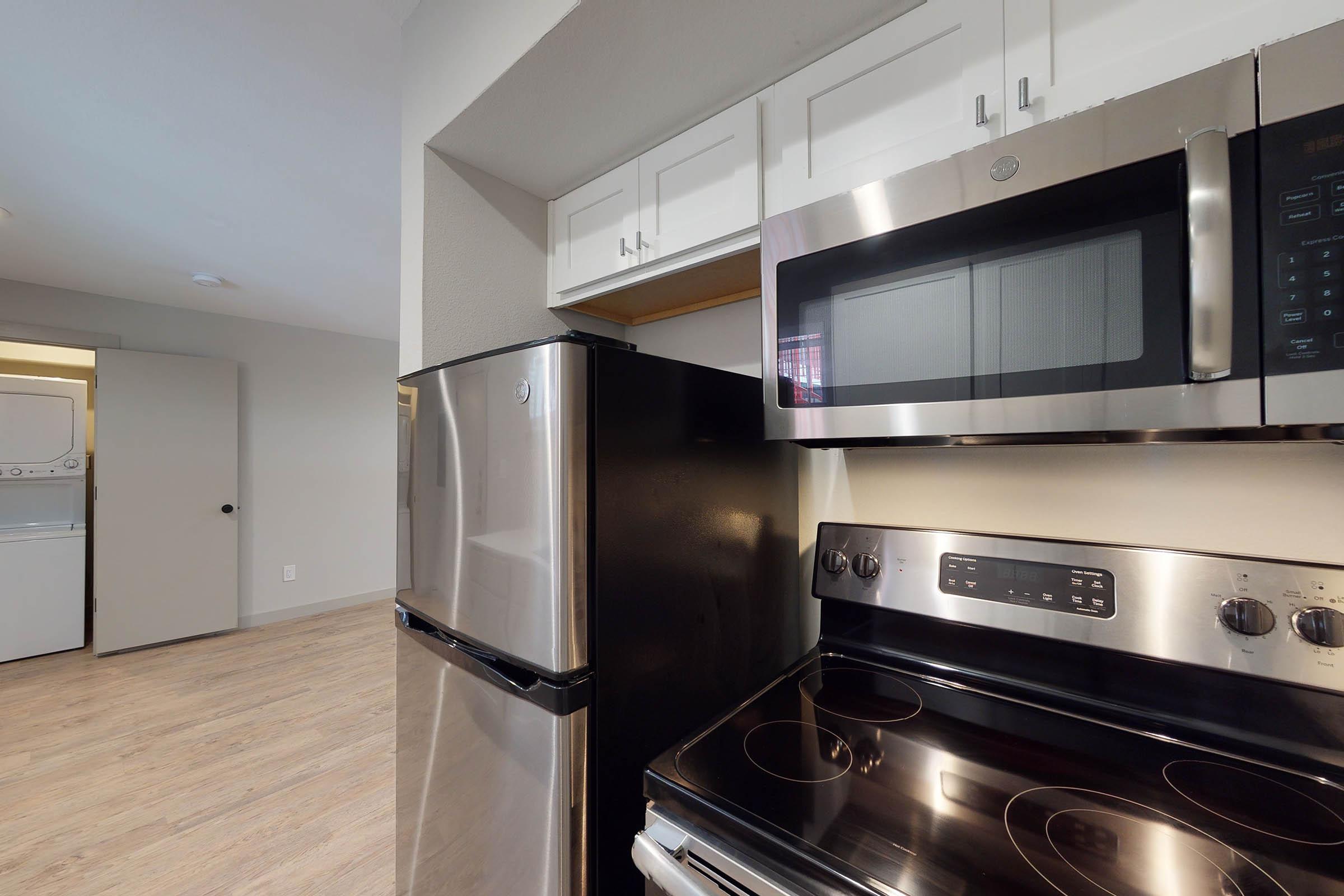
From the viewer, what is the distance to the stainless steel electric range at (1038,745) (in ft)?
1.81

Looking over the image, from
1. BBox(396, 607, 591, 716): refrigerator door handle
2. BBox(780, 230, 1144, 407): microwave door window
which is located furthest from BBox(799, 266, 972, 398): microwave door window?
BBox(396, 607, 591, 716): refrigerator door handle

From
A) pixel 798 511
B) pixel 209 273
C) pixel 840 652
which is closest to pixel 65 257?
pixel 209 273

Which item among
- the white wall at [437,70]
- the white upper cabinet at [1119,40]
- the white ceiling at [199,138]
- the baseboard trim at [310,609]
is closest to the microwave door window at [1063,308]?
the white upper cabinet at [1119,40]

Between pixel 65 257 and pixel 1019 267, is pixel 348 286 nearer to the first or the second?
pixel 65 257

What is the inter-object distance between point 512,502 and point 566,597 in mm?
196

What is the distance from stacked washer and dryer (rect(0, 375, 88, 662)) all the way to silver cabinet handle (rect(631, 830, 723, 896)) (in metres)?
5.14

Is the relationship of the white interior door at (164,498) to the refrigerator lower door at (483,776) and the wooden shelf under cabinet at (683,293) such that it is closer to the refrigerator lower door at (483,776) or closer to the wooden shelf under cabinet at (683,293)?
the refrigerator lower door at (483,776)

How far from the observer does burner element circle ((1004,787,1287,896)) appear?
51 cm

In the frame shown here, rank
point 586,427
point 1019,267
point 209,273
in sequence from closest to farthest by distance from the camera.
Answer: point 1019,267, point 586,427, point 209,273

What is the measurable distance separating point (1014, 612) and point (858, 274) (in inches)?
25.4

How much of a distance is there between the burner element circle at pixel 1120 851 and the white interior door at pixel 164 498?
203 inches

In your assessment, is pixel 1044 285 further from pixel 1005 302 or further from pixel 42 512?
pixel 42 512

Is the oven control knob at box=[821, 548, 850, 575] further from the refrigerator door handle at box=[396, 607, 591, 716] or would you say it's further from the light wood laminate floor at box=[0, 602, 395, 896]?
the light wood laminate floor at box=[0, 602, 395, 896]

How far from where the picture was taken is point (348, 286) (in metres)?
3.56
